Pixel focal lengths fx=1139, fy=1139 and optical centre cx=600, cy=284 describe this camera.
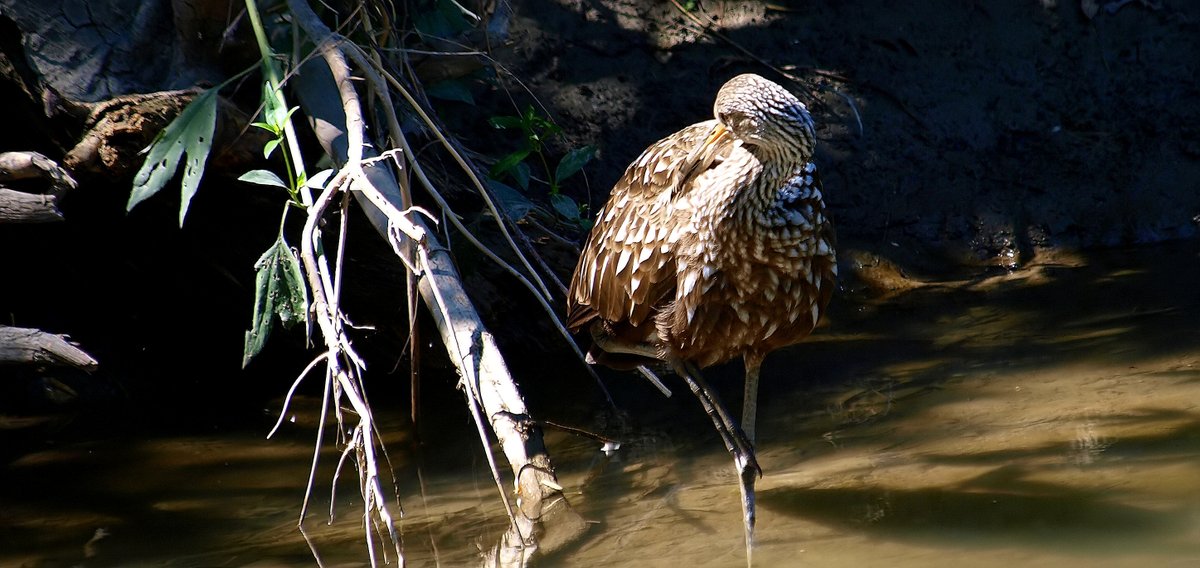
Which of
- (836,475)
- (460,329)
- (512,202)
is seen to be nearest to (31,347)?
(460,329)

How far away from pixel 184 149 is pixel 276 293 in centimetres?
62

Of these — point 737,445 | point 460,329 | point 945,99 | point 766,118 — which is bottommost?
point 737,445

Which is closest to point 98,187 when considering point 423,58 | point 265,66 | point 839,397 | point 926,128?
point 265,66

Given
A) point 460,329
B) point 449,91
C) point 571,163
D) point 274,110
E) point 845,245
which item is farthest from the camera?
point 845,245

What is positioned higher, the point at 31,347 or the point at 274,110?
the point at 274,110

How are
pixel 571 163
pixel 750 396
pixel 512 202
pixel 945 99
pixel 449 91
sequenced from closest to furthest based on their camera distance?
pixel 750 396 → pixel 512 202 → pixel 449 91 → pixel 571 163 → pixel 945 99

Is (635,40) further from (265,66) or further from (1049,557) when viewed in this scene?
(1049,557)

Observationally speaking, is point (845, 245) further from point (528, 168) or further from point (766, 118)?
point (766, 118)

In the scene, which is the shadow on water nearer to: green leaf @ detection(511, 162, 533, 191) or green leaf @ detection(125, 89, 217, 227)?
green leaf @ detection(511, 162, 533, 191)

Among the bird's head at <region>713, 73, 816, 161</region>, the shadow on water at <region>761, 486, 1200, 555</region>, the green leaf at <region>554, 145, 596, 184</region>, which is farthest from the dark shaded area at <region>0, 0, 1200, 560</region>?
the bird's head at <region>713, 73, 816, 161</region>

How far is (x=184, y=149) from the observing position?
12.7 feet

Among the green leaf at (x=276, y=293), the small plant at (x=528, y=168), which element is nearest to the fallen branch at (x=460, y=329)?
the green leaf at (x=276, y=293)

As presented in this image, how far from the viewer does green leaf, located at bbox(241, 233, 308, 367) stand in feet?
12.2

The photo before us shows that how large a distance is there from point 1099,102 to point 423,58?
4351mm
